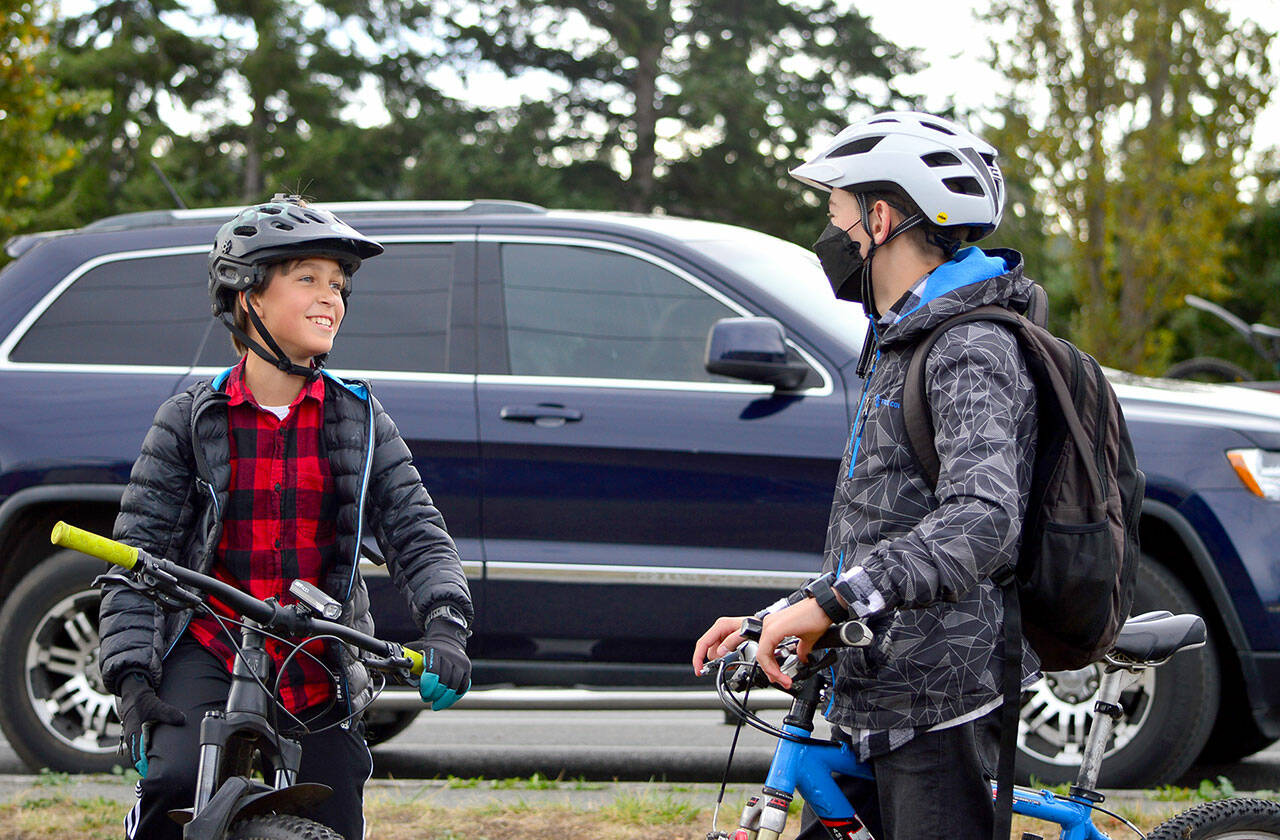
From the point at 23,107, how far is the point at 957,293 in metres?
12.0

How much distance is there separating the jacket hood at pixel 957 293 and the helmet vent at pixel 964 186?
0.33 ft

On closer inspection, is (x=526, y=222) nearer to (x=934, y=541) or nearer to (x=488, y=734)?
(x=488, y=734)

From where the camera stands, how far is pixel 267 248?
116 inches

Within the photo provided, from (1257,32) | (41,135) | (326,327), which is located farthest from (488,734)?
(1257,32)

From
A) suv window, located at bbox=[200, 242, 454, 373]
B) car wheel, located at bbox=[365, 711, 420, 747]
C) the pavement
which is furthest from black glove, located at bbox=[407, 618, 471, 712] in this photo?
car wheel, located at bbox=[365, 711, 420, 747]

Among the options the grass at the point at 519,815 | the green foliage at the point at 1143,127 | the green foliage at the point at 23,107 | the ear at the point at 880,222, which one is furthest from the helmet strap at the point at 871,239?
the green foliage at the point at 1143,127

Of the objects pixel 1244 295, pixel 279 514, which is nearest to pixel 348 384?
pixel 279 514

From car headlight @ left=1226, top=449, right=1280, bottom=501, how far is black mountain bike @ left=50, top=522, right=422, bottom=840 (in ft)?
10.9

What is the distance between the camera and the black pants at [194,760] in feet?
8.80

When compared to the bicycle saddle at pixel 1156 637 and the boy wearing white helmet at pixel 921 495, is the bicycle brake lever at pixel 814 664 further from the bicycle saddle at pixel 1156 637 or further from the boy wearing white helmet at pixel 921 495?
the bicycle saddle at pixel 1156 637

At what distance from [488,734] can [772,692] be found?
1.94 metres

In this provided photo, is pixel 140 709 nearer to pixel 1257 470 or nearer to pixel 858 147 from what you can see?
pixel 858 147

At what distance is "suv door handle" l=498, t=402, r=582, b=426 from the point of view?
516cm

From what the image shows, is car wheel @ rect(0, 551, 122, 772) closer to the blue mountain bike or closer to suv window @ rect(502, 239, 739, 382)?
suv window @ rect(502, 239, 739, 382)
